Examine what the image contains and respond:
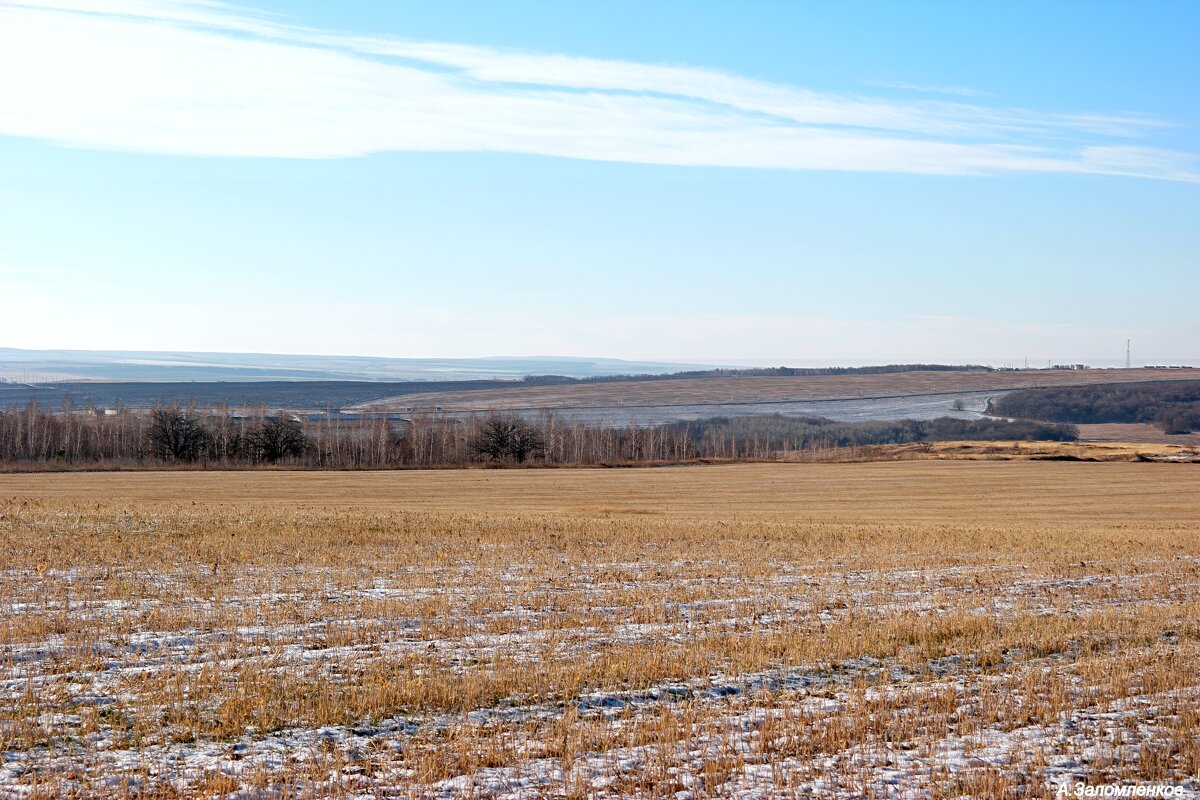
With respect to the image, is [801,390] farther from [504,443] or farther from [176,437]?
[176,437]

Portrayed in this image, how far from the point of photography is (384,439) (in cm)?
10900

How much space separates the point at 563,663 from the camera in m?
13.1

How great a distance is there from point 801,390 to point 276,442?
344 feet

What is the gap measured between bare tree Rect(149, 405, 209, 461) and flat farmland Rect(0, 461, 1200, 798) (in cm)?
7344

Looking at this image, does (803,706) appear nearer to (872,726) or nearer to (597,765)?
(872,726)

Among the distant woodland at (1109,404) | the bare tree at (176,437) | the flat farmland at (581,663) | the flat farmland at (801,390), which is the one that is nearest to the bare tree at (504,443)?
the bare tree at (176,437)

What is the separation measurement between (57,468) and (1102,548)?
78.0m

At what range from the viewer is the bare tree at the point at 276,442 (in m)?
101

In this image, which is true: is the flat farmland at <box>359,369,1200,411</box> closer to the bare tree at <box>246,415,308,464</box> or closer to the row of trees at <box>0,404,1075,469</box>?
the row of trees at <box>0,404,1075,469</box>

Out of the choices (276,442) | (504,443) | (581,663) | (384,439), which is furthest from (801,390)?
(581,663)

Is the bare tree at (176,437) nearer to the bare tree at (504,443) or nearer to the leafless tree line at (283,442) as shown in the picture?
the leafless tree line at (283,442)

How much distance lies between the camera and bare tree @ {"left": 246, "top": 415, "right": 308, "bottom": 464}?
10069cm

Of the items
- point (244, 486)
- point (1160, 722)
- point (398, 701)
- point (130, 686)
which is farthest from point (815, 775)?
point (244, 486)

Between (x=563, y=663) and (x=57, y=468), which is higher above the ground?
(x=563, y=663)
